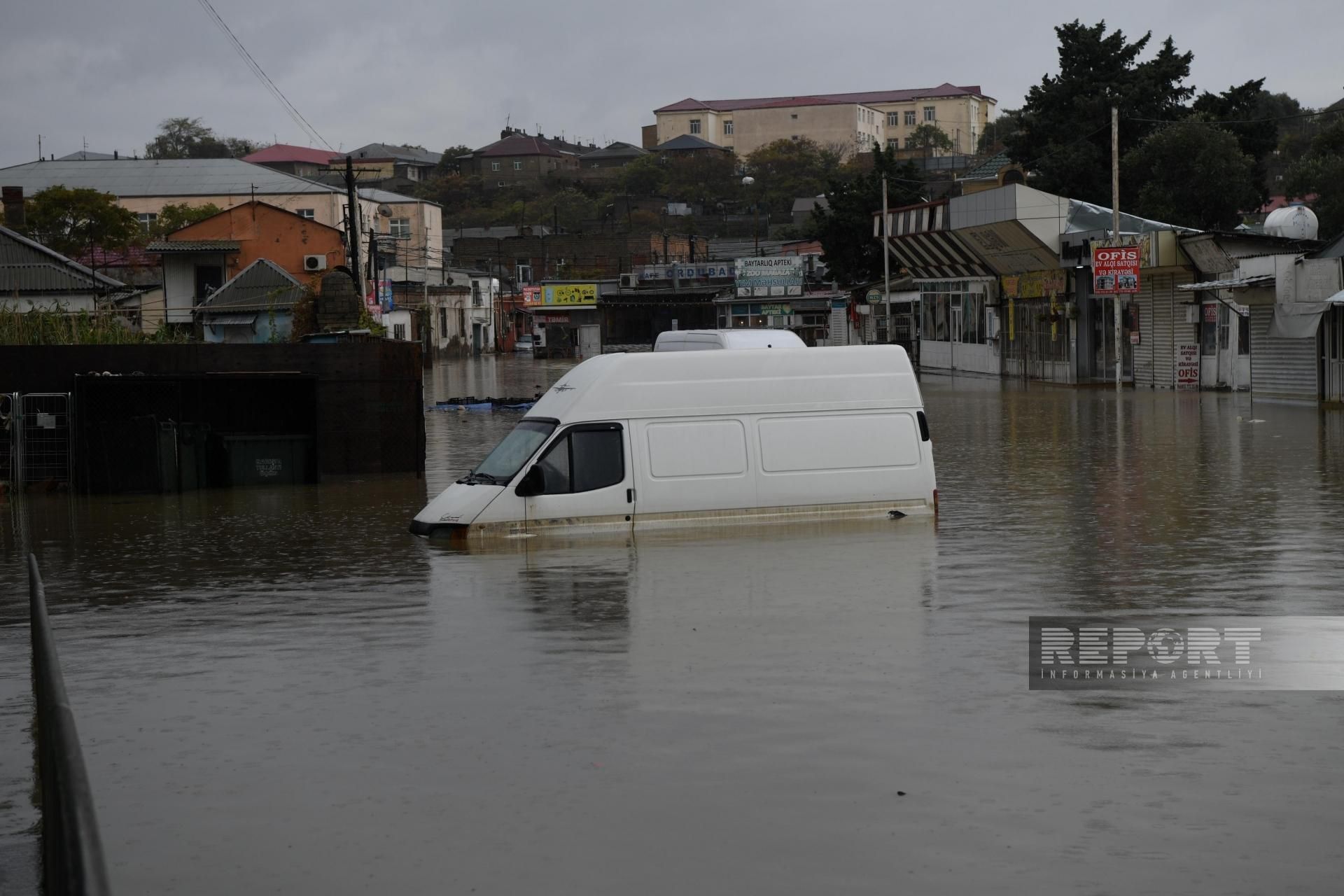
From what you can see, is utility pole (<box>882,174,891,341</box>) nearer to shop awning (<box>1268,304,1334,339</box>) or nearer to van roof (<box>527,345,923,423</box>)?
shop awning (<box>1268,304,1334,339</box>)

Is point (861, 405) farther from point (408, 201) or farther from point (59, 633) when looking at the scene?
point (408, 201)

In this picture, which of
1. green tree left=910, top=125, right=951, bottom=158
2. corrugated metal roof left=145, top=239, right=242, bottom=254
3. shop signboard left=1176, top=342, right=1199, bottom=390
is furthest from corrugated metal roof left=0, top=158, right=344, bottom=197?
green tree left=910, top=125, right=951, bottom=158

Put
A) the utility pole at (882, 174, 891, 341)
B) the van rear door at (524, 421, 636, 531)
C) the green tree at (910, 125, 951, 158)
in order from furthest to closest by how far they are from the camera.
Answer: the green tree at (910, 125, 951, 158)
the utility pole at (882, 174, 891, 341)
the van rear door at (524, 421, 636, 531)

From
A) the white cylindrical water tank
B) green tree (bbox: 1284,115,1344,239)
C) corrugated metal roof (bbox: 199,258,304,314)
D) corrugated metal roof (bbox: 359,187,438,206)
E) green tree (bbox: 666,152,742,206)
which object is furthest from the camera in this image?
green tree (bbox: 666,152,742,206)

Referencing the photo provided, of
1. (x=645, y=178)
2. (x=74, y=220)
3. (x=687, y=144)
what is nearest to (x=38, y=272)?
(x=74, y=220)

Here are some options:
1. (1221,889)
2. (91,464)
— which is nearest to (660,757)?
(1221,889)

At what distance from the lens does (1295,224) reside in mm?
42688

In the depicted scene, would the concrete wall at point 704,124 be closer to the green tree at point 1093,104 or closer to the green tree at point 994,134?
the green tree at point 994,134

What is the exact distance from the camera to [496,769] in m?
7.27

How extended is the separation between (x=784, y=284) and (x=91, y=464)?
71.1 meters

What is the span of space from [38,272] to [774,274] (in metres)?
50.3

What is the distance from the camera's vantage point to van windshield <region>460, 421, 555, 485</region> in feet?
49.0

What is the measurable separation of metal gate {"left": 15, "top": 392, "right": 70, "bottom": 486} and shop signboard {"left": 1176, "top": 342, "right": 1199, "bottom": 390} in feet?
104

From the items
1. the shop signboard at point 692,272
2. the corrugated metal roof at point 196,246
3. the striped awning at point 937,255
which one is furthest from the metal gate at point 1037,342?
the shop signboard at point 692,272
